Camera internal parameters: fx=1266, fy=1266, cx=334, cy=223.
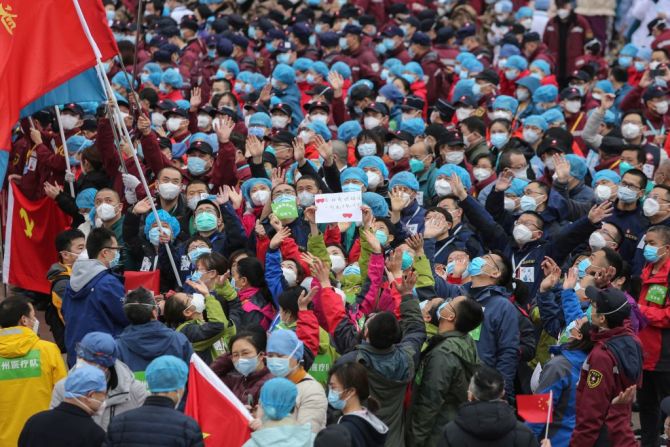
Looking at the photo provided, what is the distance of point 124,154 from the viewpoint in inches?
529

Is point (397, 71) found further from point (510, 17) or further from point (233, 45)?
point (510, 17)

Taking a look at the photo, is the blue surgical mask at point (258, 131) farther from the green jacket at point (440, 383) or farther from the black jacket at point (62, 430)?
the black jacket at point (62, 430)

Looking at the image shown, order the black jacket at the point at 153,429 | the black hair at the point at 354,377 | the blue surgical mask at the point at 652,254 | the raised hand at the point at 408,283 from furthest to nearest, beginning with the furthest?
the blue surgical mask at the point at 652,254
the raised hand at the point at 408,283
the black hair at the point at 354,377
the black jacket at the point at 153,429

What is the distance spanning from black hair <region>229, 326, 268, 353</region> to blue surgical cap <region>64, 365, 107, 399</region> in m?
1.17

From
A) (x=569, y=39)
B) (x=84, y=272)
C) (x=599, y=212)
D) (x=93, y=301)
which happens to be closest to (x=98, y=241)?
(x=84, y=272)

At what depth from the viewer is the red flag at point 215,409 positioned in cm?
779

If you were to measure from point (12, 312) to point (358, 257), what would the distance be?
3.42m

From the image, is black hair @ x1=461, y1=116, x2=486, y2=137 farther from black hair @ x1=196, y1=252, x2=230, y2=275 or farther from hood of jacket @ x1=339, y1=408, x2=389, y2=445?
hood of jacket @ x1=339, y1=408, x2=389, y2=445

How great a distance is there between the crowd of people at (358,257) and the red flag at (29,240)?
18 centimetres

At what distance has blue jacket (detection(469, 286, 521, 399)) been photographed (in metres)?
9.38

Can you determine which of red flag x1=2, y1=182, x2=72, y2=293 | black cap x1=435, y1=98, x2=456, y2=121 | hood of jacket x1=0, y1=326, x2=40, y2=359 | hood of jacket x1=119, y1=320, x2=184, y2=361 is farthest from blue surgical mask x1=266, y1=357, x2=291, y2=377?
black cap x1=435, y1=98, x2=456, y2=121

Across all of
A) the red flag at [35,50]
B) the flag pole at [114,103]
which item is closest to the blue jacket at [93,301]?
the red flag at [35,50]

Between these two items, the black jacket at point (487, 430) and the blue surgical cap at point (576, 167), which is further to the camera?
the blue surgical cap at point (576, 167)

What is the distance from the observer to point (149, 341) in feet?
27.3
